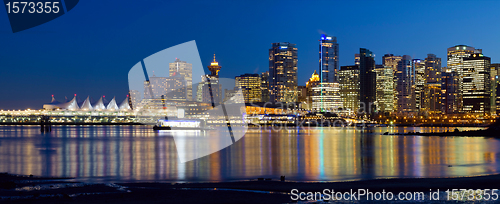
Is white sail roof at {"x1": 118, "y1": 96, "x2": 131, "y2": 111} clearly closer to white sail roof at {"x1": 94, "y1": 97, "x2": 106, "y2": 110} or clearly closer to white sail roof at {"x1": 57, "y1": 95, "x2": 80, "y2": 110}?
white sail roof at {"x1": 94, "y1": 97, "x2": 106, "y2": 110}

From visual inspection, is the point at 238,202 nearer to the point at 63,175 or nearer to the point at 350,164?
the point at 63,175

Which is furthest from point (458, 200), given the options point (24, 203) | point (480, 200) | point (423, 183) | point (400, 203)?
point (24, 203)

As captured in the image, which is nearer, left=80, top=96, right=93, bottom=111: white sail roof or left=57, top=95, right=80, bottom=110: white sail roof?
left=80, top=96, right=93, bottom=111: white sail roof

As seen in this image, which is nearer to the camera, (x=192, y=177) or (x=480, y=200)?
(x=480, y=200)

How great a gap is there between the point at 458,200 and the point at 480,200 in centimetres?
62

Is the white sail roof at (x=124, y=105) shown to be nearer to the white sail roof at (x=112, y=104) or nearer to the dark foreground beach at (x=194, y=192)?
the white sail roof at (x=112, y=104)

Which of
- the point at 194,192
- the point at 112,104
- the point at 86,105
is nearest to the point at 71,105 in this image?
the point at 86,105

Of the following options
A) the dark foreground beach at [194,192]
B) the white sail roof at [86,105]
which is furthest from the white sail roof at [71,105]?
Answer: the dark foreground beach at [194,192]

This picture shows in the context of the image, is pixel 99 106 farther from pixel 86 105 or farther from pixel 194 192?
pixel 194 192

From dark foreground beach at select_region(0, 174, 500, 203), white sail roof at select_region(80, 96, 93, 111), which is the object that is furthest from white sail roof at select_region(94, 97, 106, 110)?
dark foreground beach at select_region(0, 174, 500, 203)

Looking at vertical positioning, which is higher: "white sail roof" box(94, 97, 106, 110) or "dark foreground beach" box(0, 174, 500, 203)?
"white sail roof" box(94, 97, 106, 110)

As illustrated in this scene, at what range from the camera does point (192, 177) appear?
2194 centimetres

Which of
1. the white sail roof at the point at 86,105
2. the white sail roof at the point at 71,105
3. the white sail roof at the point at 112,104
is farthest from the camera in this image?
the white sail roof at the point at 71,105

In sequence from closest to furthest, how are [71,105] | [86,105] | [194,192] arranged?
[194,192]
[86,105]
[71,105]
